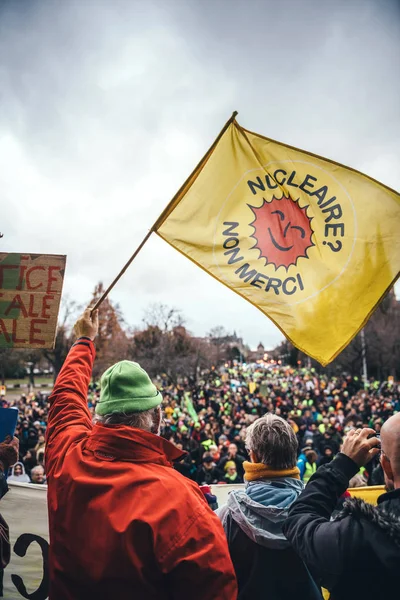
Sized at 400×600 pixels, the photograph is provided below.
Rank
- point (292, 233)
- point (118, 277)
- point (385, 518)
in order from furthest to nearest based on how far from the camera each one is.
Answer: point (292, 233)
point (118, 277)
point (385, 518)

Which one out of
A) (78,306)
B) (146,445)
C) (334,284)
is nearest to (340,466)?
(146,445)

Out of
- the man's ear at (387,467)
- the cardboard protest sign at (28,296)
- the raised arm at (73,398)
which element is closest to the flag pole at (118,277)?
the raised arm at (73,398)

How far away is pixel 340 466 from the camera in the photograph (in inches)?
70.4

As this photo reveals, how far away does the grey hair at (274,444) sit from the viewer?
87.6 inches

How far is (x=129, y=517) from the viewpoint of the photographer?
1.54 metres

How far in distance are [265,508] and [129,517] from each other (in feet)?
2.75

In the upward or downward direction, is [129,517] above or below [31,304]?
below

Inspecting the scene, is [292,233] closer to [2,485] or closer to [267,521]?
[267,521]

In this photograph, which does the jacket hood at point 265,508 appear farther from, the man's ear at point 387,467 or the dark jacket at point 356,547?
the man's ear at point 387,467

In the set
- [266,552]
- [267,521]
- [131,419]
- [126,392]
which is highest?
[126,392]

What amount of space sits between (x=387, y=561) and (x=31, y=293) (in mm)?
2814

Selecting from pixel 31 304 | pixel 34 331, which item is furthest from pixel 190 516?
pixel 31 304

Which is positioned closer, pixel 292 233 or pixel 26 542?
pixel 26 542

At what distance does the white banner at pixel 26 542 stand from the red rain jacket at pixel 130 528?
2137 millimetres
